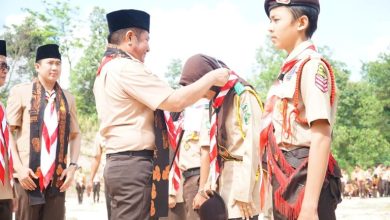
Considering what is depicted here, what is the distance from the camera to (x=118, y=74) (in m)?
3.87

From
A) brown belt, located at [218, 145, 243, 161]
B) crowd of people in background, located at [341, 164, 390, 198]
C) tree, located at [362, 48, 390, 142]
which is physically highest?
tree, located at [362, 48, 390, 142]

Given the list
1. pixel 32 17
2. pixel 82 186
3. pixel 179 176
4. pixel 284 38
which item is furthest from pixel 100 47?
pixel 284 38

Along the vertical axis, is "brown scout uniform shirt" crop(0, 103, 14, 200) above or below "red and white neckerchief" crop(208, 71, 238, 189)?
below

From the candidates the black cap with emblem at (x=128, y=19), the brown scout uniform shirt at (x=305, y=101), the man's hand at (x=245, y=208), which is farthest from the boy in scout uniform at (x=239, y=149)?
the brown scout uniform shirt at (x=305, y=101)

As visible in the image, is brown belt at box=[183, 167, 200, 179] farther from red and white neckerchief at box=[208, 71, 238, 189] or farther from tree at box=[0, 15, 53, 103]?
tree at box=[0, 15, 53, 103]

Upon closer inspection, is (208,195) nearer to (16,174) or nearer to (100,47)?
(16,174)

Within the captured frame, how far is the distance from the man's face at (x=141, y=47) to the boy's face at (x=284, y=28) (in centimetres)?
130

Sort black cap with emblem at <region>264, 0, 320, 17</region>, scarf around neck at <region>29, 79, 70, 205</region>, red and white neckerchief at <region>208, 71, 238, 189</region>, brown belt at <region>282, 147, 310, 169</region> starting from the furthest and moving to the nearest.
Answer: scarf around neck at <region>29, 79, 70, 205</region> → red and white neckerchief at <region>208, 71, 238, 189</region> → black cap with emblem at <region>264, 0, 320, 17</region> → brown belt at <region>282, 147, 310, 169</region>

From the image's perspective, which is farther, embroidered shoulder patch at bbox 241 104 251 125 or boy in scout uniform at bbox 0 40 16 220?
boy in scout uniform at bbox 0 40 16 220

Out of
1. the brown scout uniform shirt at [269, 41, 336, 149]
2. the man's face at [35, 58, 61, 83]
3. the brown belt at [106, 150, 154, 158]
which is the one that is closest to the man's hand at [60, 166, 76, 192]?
the man's face at [35, 58, 61, 83]

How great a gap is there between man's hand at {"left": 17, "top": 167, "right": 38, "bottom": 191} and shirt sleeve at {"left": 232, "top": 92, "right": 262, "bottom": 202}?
2240 millimetres

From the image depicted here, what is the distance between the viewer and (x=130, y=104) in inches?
152

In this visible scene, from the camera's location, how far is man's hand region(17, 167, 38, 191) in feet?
17.5

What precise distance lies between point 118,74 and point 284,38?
1.30 meters
